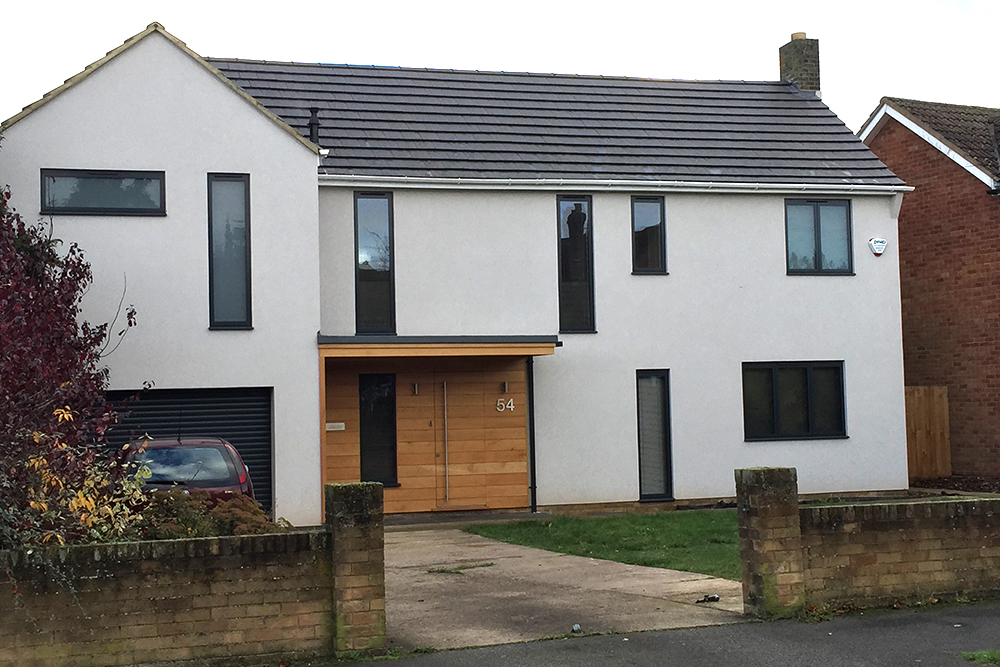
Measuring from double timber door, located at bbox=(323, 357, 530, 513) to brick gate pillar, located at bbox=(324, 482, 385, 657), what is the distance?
9.94 metres

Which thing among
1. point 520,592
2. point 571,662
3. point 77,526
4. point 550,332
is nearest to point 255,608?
point 77,526

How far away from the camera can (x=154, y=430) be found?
1662 cm

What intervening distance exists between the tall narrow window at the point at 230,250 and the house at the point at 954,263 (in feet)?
45.6

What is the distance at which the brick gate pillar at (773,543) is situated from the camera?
31.4ft

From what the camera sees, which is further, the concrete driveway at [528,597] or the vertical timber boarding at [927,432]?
the vertical timber boarding at [927,432]

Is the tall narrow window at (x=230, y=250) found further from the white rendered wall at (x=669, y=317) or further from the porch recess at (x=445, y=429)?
the porch recess at (x=445, y=429)

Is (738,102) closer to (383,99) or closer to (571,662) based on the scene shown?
(383,99)

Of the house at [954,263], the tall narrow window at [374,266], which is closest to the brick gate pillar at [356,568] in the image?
the tall narrow window at [374,266]

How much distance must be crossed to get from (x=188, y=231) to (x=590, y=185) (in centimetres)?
656

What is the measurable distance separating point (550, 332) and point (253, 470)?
17.4 ft

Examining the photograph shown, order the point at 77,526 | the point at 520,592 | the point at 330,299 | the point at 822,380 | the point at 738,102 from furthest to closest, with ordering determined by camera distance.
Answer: the point at 738,102, the point at 822,380, the point at 330,299, the point at 520,592, the point at 77,526

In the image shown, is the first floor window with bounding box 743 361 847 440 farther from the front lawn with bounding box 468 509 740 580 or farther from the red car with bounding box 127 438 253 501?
the red car with bounding box 127 438 253 501

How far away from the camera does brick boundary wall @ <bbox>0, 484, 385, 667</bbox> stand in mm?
7859

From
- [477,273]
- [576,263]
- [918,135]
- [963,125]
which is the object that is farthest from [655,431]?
[963,125]
